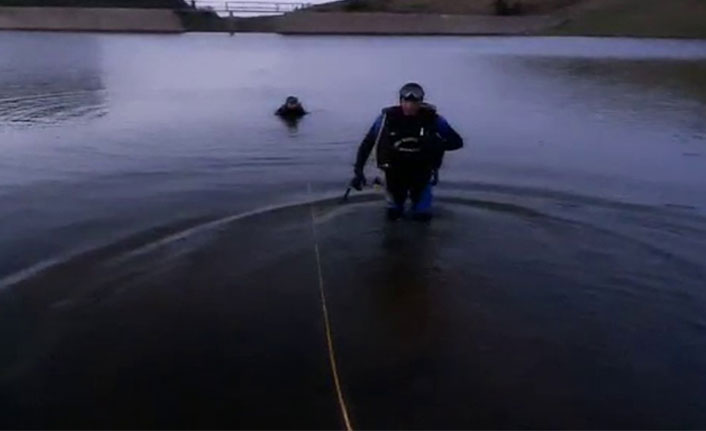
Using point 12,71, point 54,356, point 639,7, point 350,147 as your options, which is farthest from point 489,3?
point 54,356

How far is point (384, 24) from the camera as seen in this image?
7212 centimetres

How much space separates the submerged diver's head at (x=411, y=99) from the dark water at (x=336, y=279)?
1590 mm

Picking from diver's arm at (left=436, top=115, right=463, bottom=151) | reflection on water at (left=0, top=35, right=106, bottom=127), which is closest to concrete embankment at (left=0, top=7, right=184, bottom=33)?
reflection on water at (left=0, top=35, right=106, bottom=127)

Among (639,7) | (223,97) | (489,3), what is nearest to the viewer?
(223,97)

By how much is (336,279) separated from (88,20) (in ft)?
201

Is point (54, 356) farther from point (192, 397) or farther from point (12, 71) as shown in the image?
point (12, 71)

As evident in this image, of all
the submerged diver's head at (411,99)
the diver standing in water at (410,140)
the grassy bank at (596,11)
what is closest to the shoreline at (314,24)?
the grassy bank at (596,11)

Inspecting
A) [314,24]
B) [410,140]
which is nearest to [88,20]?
[314,24]

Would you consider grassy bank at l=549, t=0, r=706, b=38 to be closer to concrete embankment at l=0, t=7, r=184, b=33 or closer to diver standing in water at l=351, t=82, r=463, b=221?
concrete embankment at l=0, t=7, r=184, b=33

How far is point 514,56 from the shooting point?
47.5m

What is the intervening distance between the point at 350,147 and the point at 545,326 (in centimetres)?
1050

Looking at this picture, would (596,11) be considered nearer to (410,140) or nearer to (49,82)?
(49,82)

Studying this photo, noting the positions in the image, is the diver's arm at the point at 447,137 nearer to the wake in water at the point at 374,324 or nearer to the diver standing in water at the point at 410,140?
the diver standing in water at the point at 410,140

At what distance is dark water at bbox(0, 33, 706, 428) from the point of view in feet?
22.5
